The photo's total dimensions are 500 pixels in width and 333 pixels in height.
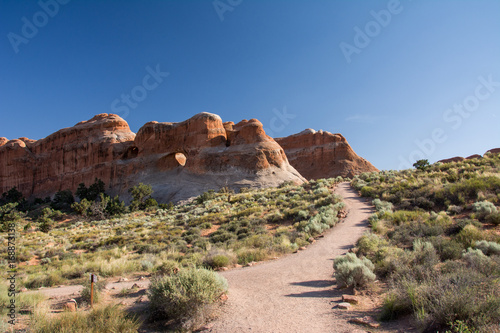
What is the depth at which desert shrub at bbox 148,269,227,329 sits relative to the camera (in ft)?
14.9

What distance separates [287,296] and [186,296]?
6.90 feet

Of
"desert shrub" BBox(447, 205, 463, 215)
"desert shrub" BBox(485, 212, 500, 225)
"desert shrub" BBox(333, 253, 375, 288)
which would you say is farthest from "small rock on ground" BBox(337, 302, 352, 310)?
"desert shrub" BBox(447, 205, 463, 215)

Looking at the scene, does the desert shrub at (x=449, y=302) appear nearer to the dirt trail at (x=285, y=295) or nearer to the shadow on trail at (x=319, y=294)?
the dirt trail at (x=285, y=295)

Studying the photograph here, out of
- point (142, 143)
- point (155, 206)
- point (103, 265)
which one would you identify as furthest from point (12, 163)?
point (103, 265)

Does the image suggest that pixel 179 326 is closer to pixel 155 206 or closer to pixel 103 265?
pixel 103 265

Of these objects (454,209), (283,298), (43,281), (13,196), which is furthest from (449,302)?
(13,196)

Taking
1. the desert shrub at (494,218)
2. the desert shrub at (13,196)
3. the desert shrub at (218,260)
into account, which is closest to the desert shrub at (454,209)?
the desert shrub at (494,218)

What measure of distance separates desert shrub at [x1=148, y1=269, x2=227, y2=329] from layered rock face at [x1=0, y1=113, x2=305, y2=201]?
31.7 meters

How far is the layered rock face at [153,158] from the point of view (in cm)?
3950

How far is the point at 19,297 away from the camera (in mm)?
5555

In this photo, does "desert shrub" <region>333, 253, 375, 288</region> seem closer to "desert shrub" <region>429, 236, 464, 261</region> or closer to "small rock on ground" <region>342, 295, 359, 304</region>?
"small rock on ground" <region>342, 295, 359, 304</region>

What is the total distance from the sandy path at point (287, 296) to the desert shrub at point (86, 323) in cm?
140

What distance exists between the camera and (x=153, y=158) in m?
45.3

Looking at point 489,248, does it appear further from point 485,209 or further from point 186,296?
point 186,296
